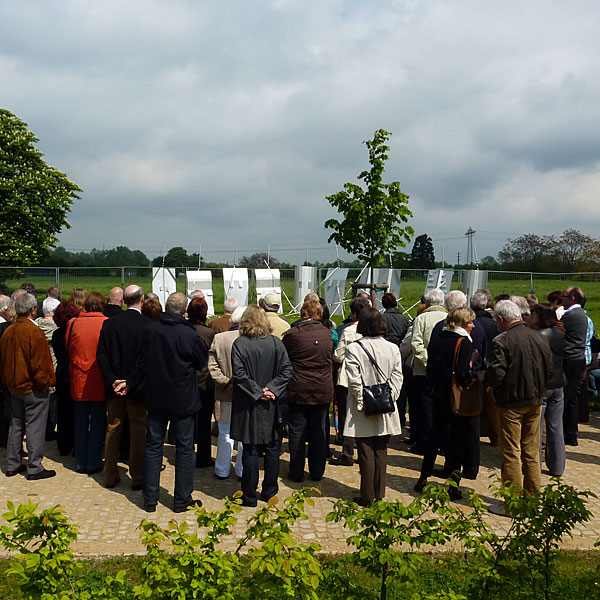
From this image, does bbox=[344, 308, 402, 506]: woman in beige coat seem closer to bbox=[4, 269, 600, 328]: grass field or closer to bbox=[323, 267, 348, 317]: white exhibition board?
bbox=[323, 267, 348, 317]: white exhibition board

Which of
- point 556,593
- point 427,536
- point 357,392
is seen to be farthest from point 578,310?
point 427,536

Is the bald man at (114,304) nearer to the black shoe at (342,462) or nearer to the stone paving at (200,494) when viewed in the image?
the stone paving at (200,494)

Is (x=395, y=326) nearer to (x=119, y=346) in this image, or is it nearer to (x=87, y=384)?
(x=119, y=346)

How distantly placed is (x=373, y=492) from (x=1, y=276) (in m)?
23.7

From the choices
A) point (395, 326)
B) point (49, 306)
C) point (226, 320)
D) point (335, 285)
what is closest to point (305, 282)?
point (335, 285)

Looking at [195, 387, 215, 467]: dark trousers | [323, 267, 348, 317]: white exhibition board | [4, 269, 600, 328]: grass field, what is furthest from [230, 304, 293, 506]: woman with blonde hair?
[4, 269, 600, 328]: grass field

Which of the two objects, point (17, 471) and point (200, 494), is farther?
point (17, 471)

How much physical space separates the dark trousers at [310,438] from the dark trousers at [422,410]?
143cm

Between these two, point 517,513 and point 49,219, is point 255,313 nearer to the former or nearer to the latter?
point 517,513

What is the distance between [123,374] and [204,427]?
1302 millimetres

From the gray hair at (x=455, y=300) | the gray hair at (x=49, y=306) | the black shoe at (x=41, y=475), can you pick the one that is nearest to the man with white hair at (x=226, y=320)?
the gray hair at (x=49, y=306)

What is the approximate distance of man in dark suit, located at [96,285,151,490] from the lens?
6098 mm

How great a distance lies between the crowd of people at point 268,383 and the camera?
5.59 metres

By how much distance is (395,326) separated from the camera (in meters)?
7.88
